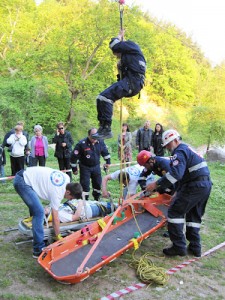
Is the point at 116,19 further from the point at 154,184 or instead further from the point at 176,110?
the point at 154,184

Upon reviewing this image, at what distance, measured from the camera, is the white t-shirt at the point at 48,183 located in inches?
167

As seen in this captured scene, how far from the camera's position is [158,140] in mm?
10023

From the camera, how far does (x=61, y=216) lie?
17.0ft

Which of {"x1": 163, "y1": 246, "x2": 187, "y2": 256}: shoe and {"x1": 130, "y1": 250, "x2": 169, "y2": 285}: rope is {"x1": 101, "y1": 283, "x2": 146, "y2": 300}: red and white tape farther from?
{"x1": 163, "y1": 246, "x2": 187, "y2": 256}: shoe

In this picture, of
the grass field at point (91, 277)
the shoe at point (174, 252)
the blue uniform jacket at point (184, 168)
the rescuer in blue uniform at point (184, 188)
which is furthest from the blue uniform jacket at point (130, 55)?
the grass field at point (91, 277)

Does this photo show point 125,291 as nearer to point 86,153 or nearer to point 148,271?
point 148,271

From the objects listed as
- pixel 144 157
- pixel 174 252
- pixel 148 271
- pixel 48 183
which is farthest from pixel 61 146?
pixel 148 271

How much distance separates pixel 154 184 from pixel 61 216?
5.08 ft

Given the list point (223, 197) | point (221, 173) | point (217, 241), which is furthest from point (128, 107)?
point (217, 241)

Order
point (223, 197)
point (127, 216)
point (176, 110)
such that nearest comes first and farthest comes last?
point (127, 216) → point (223, 197) → point (176, 110)

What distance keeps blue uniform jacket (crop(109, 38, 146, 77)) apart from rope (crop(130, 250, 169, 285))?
2.68 m

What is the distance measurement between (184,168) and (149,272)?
4.81 ft

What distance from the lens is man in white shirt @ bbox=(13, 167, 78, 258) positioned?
4.26 m

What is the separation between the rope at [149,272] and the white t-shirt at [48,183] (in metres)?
1.38
